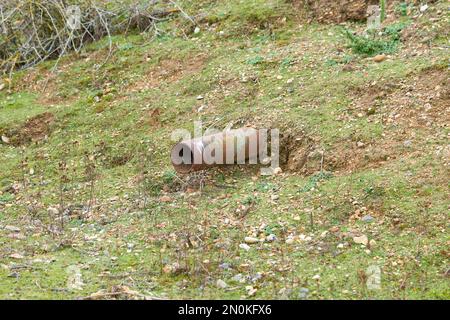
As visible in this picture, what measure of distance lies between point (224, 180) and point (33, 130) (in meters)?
2.33

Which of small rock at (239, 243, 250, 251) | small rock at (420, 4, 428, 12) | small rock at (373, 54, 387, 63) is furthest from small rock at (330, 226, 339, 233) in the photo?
small rock at (420, 4, 428, 12)

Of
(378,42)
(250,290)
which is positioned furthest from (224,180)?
(378,42)

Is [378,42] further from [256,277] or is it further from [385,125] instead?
[256,277]

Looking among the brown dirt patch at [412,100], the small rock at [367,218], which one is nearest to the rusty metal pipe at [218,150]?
the brown dirt patch at [412,100]

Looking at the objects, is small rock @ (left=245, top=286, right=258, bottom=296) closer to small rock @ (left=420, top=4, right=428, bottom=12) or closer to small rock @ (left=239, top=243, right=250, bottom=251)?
small rock @ (left=239, top=243, right=250, bottom=251)

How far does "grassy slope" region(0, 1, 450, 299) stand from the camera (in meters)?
4.11

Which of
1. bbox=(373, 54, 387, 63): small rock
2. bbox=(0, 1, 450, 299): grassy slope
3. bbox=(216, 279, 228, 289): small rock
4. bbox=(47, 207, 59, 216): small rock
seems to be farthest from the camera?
bbox=(373, 54, 387, 63): small rock

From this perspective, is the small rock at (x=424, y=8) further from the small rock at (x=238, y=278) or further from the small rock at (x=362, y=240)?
the small rock at (x=238, y=278)

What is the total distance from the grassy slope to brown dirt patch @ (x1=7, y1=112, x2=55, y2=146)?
0.10 metres

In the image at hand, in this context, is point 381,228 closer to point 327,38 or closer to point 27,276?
point 27,276

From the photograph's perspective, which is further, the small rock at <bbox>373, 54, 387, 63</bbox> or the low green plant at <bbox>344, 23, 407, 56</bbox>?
the low green plant at <bbox>344, 23, 407, 56</bbox>

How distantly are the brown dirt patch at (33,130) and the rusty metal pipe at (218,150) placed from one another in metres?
1.94
